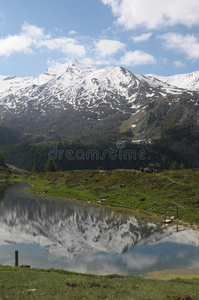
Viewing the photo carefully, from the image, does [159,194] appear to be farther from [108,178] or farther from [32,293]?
[32,293]

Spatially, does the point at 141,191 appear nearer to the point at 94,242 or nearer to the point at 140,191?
the point at 140,191

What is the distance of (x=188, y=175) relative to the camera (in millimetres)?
96000

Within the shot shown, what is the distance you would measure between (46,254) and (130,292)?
26358 millimetres

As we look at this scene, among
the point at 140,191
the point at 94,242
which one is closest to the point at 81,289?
the point at 94,242

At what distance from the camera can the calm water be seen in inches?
1636

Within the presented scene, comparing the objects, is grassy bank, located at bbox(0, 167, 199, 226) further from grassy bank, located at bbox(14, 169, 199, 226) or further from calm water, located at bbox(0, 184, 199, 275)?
calm water, located at bbox(0, 184, 199, 275)

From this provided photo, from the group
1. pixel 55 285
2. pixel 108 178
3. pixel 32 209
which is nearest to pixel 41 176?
pixel 108 178

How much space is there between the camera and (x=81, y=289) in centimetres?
2366

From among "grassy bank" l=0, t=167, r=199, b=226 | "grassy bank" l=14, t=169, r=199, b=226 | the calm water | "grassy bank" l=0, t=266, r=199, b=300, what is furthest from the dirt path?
"grassy bank" l=14, t=169, r=199, b=226

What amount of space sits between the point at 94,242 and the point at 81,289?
3064cm

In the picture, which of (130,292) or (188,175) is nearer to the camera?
(130,292)

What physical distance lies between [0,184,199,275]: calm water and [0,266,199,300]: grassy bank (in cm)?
1235

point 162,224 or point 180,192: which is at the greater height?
point 180,192

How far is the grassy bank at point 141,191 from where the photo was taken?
7475 cm
